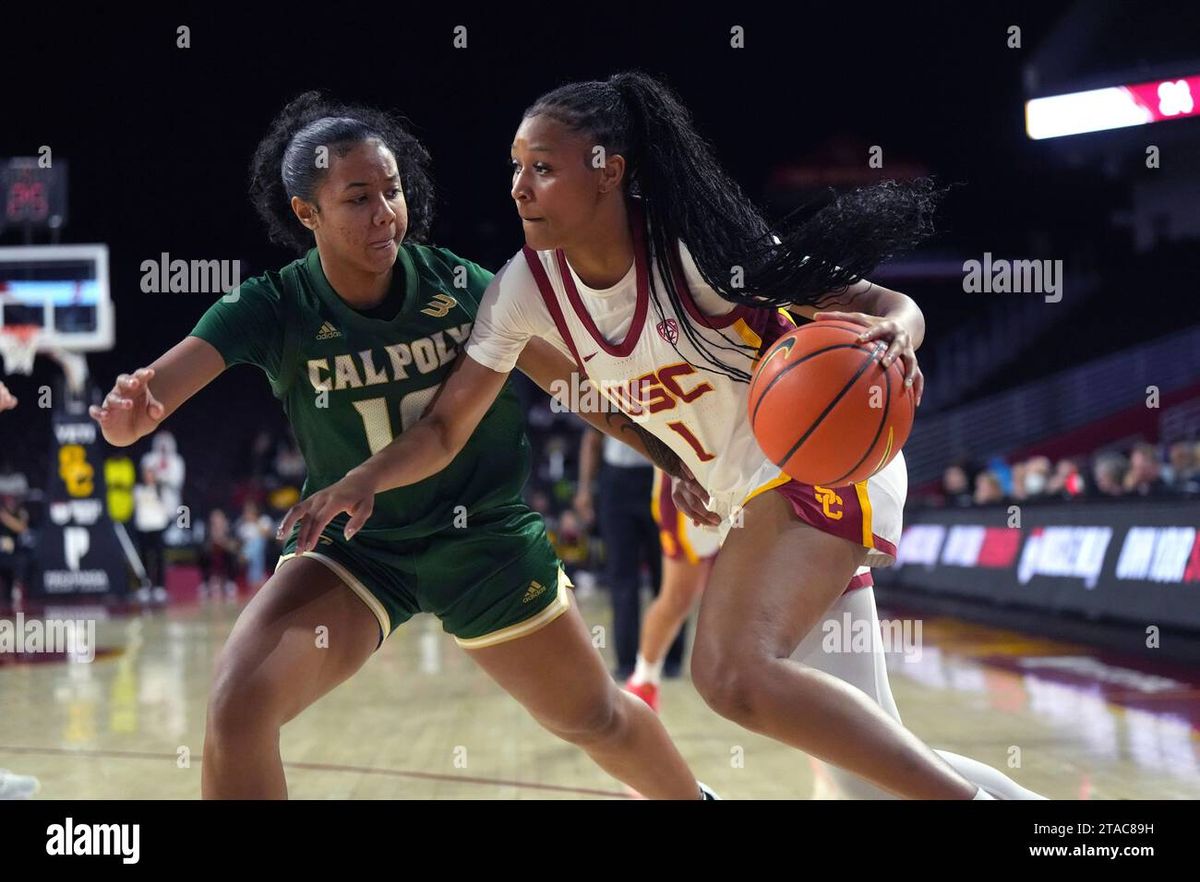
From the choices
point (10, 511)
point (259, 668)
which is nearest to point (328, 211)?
point (259, 668)

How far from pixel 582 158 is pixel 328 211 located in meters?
0.60

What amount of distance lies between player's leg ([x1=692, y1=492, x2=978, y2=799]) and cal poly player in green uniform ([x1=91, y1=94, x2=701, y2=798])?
0.55 metres

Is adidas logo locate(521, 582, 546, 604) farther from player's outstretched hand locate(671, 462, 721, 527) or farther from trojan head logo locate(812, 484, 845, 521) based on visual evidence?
trojan head logo locate(812, 484, 845, 521)

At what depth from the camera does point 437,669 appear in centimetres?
767

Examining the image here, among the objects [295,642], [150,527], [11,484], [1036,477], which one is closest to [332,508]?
[295,642]

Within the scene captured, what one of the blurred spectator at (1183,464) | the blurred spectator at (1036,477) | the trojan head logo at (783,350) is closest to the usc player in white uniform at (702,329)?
the trojan head logo at (783,350)

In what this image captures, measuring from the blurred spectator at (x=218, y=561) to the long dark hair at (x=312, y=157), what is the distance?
1314 centimetres

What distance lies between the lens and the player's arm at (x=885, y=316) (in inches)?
94.1

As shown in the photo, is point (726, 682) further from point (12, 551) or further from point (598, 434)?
point (12, 551)

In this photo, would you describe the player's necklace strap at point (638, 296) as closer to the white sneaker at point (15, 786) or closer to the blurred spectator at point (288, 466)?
the white sneaker at point (15, 786)

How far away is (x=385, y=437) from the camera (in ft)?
9.36

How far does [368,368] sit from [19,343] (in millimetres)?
11252

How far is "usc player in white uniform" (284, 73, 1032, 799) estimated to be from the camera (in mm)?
2467
